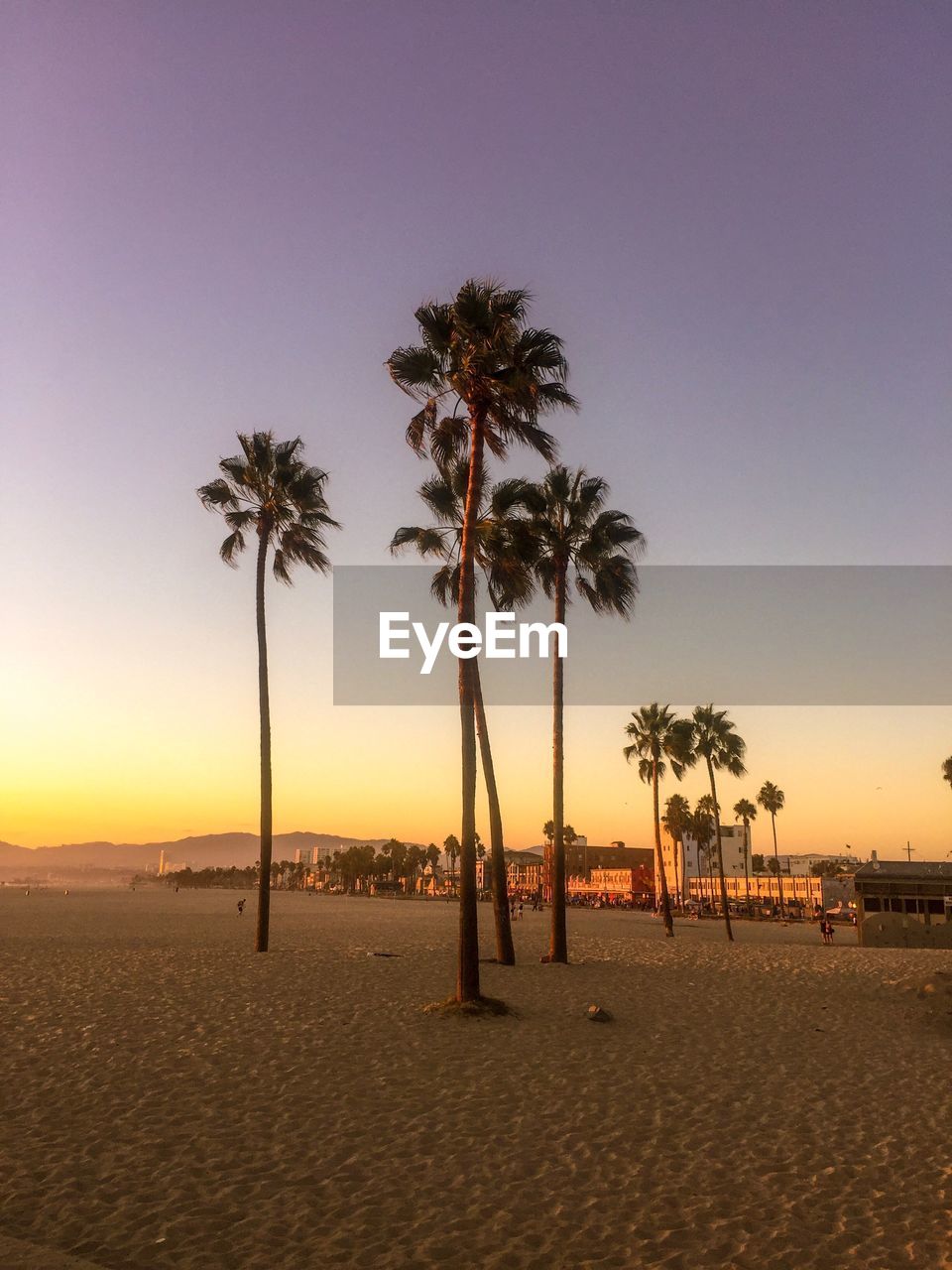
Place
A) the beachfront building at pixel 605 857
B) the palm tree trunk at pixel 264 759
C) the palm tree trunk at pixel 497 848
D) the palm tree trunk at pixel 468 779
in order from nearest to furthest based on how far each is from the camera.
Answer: the palm tree trunk at pixel 468 779 → the palm tree trunk at pixel 497 848 → the palm tree trunk at pixel 264 759 → the beachfront building at pixel 605 857

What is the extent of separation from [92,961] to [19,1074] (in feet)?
46.0

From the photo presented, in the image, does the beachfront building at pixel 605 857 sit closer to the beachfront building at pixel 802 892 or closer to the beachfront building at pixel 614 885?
the beachfront building at pixel 614 885

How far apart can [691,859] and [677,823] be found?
52.9 m

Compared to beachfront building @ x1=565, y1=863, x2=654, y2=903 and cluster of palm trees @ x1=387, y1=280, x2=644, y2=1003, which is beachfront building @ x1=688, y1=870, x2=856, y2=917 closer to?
beachfront building @ x1=565, y1=863, x2=654, y2=903

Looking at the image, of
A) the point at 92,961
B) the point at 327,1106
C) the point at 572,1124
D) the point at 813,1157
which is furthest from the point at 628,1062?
the point at 92,961

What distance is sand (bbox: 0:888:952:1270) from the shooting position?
7.36 meters

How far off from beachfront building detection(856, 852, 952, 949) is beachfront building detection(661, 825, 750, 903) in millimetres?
86990

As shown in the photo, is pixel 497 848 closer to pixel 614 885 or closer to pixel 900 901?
pixel 900 901

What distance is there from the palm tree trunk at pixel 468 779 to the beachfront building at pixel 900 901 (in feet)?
106

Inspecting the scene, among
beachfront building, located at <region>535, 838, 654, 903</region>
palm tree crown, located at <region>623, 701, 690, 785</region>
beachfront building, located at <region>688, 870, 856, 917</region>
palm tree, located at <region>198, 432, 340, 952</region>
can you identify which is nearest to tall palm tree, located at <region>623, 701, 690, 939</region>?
palm tree crown, located at <region>623, 701, 690, 785</region>

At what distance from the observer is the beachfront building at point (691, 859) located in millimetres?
140000

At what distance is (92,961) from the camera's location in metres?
24.7

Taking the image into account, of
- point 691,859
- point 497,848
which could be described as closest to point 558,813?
point 497,848

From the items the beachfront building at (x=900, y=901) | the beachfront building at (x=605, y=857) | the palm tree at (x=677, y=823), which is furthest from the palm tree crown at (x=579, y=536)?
the beachfront building at (x=605, y=857)
